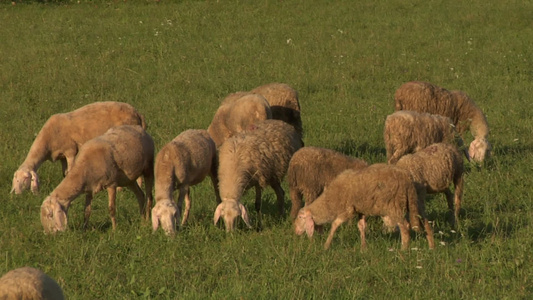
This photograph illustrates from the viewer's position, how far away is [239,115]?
1111 cm

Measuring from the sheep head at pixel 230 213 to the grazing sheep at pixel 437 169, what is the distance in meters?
1.68

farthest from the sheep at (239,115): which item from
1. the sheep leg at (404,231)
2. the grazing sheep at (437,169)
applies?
the sheep leg at (404,231)

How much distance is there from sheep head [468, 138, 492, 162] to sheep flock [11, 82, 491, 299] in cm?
1

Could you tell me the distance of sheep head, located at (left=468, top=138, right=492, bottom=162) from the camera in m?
11.1

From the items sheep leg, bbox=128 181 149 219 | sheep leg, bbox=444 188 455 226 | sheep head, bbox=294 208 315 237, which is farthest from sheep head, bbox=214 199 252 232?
sheep leg, bbox=444 188 455 226

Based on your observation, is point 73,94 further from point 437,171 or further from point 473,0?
point 473,0

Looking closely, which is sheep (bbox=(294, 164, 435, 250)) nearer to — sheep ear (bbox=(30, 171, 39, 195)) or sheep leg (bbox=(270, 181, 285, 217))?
sheep leg (bbox=(270, 181, 285, 217))

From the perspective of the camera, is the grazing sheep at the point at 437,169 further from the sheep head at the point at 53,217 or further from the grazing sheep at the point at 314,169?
the sheep head at the point at 53,217

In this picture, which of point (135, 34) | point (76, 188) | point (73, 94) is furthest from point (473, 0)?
point (76, 188)

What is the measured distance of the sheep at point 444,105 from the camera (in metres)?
12.0

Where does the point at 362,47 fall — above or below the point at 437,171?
below

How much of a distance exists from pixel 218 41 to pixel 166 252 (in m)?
13.1

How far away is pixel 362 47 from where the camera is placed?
757 inches

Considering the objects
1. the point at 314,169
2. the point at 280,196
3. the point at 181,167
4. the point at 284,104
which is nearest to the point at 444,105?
the point at 284,104
